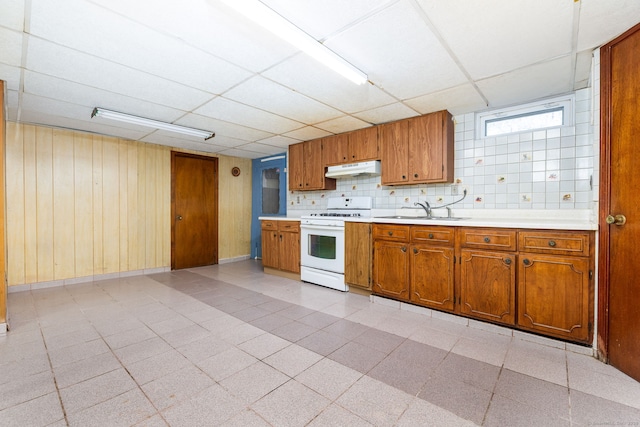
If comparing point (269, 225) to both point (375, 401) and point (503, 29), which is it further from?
point (503, 29)

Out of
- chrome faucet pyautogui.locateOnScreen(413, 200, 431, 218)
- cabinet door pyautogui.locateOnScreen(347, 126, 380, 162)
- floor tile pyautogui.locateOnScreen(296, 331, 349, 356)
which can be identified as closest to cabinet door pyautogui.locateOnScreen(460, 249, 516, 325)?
chrome faucet pyautogui.locateOnScreen(413, 200, 431, 218)

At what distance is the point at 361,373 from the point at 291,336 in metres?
0.76

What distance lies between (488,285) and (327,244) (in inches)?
79.3

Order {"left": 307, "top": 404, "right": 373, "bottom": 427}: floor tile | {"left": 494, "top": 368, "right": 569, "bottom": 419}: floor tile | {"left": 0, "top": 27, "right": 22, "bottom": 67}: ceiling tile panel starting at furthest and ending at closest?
{"left": 0, "top": 27, "right": 22, "bottom": 67}: ceiling tile panel < {"left": 494, "top": 368, "right": 569, "bottom": 419}: floor tile < {"left": 307, "top": 404, "right": 373, "bottom": 427}: floor tile

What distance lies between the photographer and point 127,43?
2.00 m

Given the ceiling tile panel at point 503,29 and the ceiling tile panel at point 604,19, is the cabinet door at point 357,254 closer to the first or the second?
the ceiling tile panel at point 503,29

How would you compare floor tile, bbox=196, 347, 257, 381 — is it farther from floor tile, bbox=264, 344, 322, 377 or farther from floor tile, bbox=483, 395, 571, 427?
floor tile, bbox=483, 395, 571, 427

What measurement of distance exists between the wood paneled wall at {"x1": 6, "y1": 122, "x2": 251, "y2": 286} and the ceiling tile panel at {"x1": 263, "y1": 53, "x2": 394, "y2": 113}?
3.54m

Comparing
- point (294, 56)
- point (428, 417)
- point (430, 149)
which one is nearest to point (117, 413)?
point (428, 417)

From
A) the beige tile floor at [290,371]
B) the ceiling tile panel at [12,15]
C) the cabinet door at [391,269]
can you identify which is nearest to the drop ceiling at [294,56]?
the ceiling tile panel at [12,15]

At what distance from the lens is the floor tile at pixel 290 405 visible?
1.46m

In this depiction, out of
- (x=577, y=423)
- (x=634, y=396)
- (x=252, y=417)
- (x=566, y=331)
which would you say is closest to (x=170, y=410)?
(x=252, y=417)

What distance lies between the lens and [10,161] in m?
3.69

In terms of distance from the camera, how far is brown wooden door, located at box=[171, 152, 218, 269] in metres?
5.23
